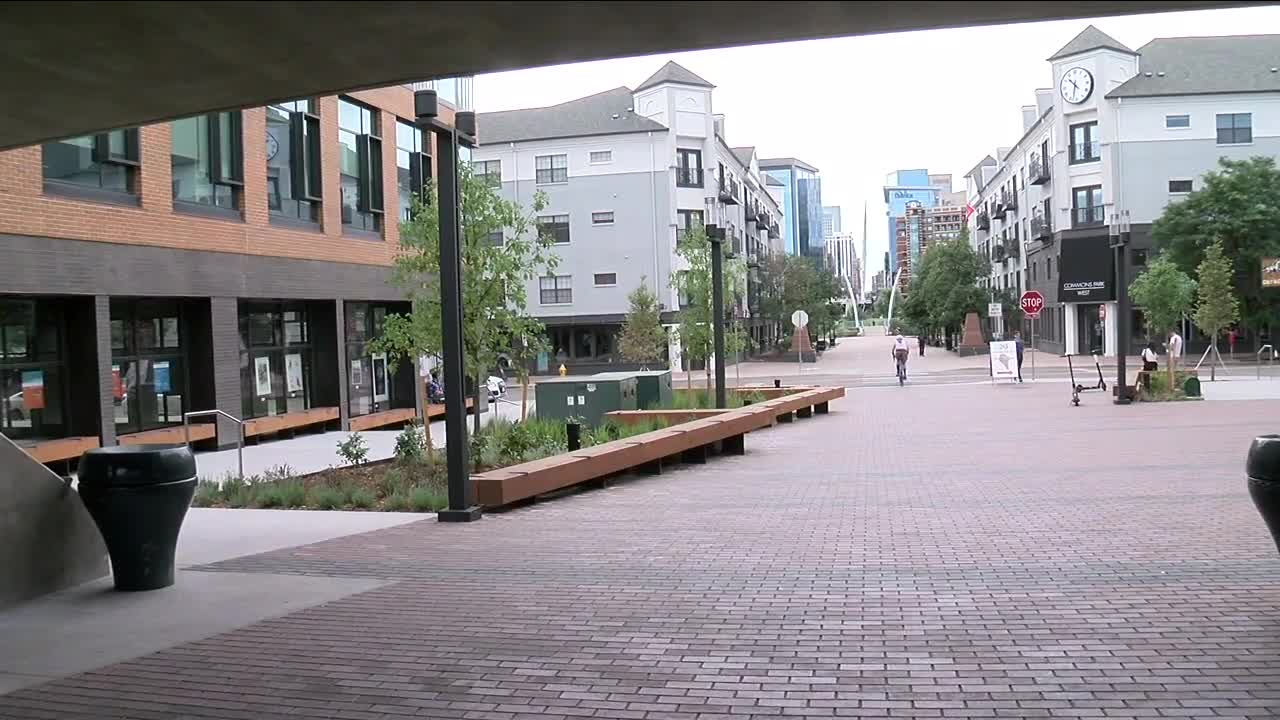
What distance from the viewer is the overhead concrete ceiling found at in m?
5.21

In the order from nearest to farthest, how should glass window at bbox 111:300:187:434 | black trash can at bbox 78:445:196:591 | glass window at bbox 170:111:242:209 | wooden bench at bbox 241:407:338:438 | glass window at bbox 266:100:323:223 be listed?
1. black trash can at bbox 78:445:196:591
2. glass window at bbox 111:300:187:434
3. glass window at bbox 170:111:242:209
4. wooden bench at bbox 241:407:338:438
5. glass window at bbox 266:100:323:223

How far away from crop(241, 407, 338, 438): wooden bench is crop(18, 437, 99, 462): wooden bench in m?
4.20

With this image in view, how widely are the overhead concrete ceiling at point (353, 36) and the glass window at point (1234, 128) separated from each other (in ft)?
197

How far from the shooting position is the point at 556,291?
6234cm

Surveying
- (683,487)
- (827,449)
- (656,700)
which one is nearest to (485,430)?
(683,487)

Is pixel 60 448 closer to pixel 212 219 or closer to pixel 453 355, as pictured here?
pixel 212 219

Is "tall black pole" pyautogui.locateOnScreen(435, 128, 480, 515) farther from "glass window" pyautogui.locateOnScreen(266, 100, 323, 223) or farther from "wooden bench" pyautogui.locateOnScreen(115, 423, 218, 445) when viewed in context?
"glass window" pyautogui.locateOnScreen(266, 100, 323, 223)

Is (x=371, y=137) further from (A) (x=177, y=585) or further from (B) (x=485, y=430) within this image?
(A) (x=177, y=585)

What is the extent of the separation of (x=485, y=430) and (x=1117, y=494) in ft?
30.7

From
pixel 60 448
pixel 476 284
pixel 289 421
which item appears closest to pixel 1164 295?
pixel 289 421

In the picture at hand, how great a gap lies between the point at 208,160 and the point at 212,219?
109cm

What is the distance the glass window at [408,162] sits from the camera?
28.1 meters

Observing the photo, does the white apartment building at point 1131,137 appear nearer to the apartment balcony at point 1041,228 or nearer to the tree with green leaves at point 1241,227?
the apartment balcony at point 1041,228

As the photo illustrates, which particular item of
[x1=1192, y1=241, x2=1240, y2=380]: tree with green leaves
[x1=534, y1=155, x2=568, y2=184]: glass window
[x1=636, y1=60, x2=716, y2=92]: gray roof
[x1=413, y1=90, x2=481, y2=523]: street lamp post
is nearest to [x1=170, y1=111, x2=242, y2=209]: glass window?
[x1=413, y1=90, x2=481, y2=523]: street lamp post
